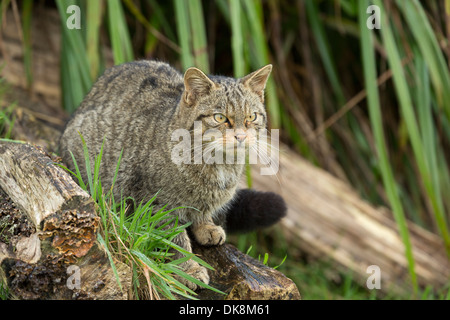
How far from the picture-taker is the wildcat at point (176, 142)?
2273mm

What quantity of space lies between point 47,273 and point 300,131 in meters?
3.02

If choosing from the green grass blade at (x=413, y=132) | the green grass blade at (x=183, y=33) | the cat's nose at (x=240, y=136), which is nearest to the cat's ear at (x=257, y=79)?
the cat's nose at (x=240, y=136)

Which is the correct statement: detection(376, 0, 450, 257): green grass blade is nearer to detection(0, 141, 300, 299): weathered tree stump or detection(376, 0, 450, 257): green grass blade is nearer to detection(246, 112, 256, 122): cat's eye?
detection(246, 112, 256, 122): cat's eye

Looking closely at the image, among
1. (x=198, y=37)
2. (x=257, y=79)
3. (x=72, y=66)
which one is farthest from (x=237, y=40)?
(x=72, y=66)

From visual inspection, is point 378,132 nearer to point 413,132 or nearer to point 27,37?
point 413,132

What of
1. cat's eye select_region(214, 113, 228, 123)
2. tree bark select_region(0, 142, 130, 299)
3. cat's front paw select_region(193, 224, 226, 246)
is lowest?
cat's front paw select_region(193, 224, 226, 246)

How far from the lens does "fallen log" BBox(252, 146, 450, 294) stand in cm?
365

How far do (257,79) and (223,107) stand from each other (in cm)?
27

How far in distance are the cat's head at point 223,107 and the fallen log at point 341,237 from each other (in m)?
1.30

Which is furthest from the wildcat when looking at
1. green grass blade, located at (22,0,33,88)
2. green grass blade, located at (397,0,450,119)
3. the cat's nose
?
green grass blade, located at (397,0,450,119)

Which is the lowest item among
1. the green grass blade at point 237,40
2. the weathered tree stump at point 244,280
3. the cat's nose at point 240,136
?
the weathered tree stump at point 244,280

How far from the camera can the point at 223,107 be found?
2295 millimetres

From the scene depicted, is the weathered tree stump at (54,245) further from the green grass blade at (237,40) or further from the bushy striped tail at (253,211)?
the green grass blade at (237,40)

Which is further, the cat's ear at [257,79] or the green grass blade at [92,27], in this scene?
the green grass blade at [92,27]
